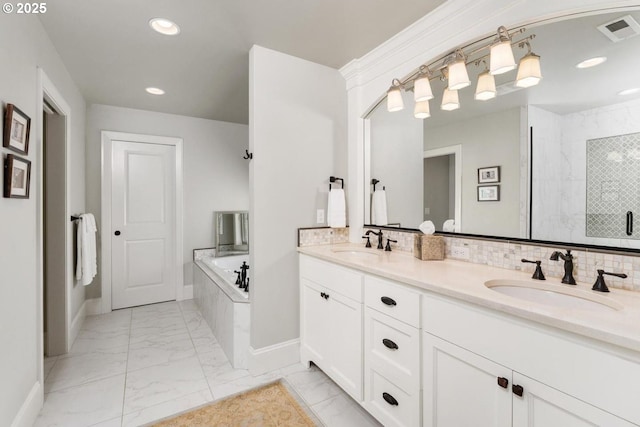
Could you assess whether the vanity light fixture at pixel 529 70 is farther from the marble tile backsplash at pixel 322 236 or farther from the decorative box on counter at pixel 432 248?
the marble tile backsplash at pixel 322 236

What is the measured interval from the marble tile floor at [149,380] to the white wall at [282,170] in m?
0.37

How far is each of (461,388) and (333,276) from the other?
3.03 feet

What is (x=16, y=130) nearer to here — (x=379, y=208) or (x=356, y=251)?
(x=356, y=251)

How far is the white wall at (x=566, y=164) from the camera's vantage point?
1.23 metres

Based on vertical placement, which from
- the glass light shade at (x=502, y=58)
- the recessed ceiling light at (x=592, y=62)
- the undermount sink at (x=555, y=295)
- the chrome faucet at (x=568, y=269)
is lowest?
the undermount sink at (x=555, y=295)

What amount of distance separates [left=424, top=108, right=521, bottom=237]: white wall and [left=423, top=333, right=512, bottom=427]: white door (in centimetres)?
74

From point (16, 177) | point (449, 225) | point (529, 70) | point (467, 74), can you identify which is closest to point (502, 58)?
point (529, 70)

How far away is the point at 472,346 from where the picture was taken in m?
1.11

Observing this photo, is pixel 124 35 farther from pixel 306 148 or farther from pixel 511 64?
pixel 511 64

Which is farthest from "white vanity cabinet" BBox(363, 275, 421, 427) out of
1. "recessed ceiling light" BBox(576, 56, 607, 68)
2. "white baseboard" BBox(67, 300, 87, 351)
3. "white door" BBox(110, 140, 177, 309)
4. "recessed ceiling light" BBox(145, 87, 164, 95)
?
"white door" BBox(110, 140, 177, 309)

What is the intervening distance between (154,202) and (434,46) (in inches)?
138

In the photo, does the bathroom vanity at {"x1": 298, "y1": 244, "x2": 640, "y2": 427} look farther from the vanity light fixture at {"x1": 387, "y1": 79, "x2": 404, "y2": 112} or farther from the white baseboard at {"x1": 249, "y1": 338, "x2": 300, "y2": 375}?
the vanity light fixture at {"x1": 387, "y1": 79, "x2": 404, "y2": 112}

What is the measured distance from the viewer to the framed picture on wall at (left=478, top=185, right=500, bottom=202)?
161 centimetres

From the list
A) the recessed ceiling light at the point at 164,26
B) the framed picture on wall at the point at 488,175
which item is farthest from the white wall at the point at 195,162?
the framed picture on wall at the point at 488,175
